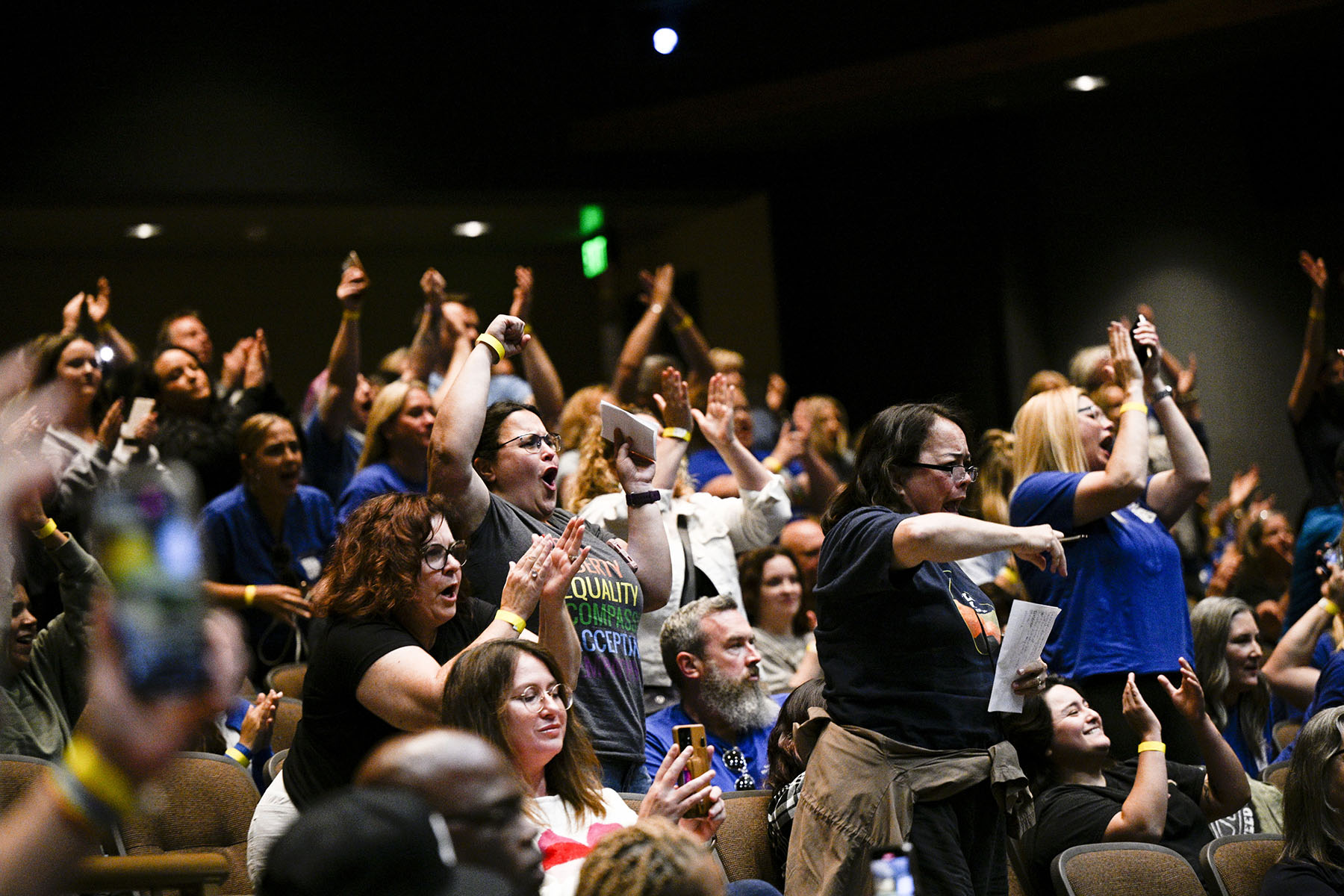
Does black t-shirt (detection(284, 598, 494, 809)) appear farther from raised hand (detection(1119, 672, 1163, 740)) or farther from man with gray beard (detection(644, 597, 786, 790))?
raised hand (detection(1119, 672, 1163, 740))

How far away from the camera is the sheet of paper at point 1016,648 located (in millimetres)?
2654

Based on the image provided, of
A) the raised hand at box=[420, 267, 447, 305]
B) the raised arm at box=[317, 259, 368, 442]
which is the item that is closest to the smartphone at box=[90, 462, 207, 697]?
the raised arm at box=[317, 259, 368, 442]

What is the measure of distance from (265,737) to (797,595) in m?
1.72

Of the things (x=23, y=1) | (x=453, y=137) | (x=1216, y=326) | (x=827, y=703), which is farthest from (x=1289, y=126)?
(x=23, y=1)

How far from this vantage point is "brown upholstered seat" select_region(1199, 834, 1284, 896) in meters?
3.10

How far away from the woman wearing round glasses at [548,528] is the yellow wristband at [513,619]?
13 centimetres

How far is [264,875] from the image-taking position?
1.25 meters

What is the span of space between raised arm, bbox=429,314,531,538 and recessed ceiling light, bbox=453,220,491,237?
6.05 metres

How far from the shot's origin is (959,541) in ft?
7.76

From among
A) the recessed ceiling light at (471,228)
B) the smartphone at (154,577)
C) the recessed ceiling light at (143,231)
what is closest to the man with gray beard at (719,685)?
the smartphone at (154,577)

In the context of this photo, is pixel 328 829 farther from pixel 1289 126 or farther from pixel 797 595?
pixel 1289 126

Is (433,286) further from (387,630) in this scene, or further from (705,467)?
(387,630)

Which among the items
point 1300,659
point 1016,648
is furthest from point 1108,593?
point 1300,659

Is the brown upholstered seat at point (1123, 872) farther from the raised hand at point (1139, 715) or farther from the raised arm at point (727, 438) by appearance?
the raised arm at point (727, 438)
